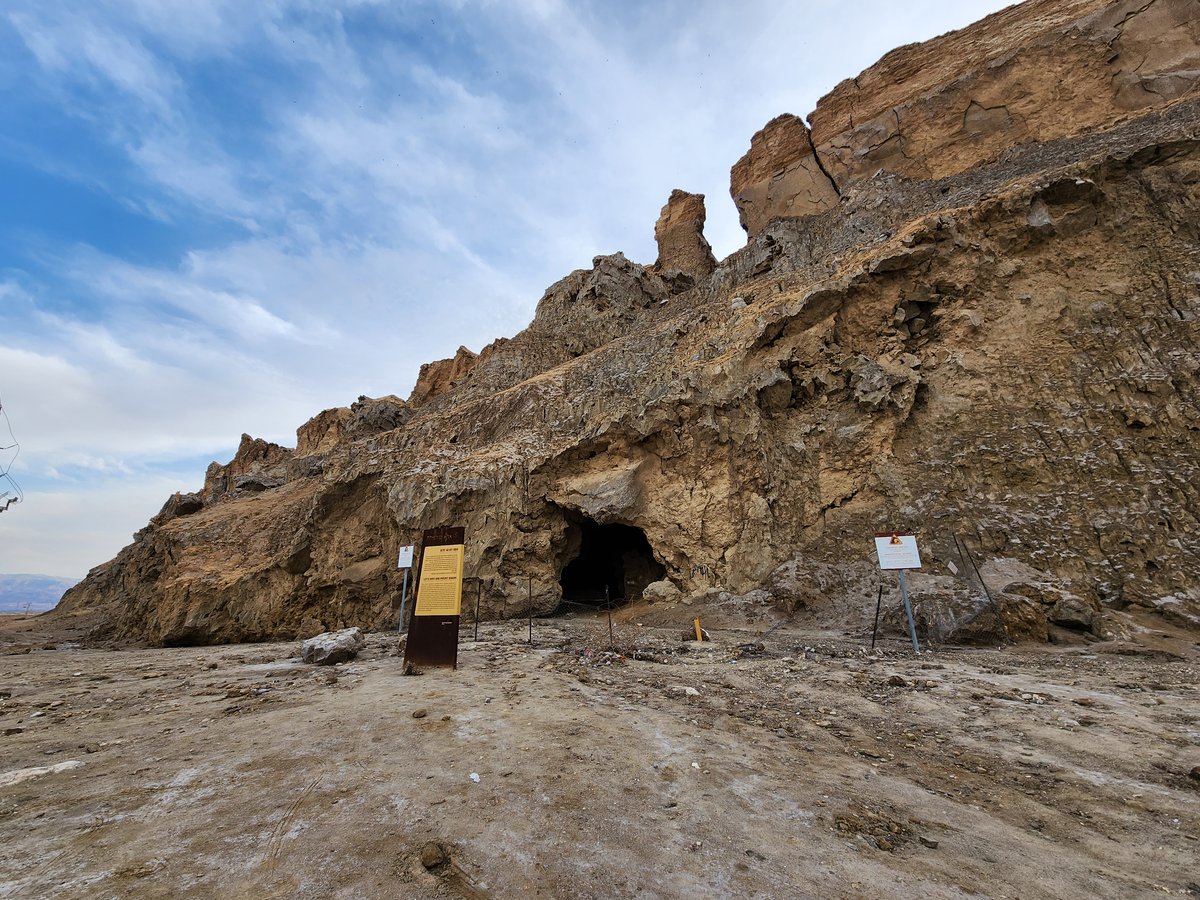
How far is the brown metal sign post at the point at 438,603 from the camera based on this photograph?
791cm

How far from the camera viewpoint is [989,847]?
118 inches

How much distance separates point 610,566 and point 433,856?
1933 centimetres

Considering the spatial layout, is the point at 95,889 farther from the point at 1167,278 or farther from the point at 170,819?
the point at 1167,278

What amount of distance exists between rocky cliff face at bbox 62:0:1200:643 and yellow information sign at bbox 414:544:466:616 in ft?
26.2

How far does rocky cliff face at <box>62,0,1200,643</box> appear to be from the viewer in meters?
10.7

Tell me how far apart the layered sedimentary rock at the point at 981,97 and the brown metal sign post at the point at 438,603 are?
76.1 feet

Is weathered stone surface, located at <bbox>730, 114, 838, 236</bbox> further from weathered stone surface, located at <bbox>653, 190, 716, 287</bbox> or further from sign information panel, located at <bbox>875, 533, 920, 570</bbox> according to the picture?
sign information panel, located at <bbox>875, 533, 920, 570</bbox>

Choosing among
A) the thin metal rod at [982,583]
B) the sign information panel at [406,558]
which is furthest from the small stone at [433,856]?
the sign information panel at [406,558]

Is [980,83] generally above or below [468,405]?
above

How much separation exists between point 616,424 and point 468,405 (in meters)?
8.75

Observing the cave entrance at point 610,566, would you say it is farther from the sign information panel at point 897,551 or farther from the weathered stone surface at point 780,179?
the weathered stone surface at point 780,179

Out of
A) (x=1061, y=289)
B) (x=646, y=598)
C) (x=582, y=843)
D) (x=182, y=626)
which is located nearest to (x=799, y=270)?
(x=1061, y=289)

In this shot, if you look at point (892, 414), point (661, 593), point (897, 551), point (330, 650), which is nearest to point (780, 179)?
point (892, 414)

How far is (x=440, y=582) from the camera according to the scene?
8383 mm
